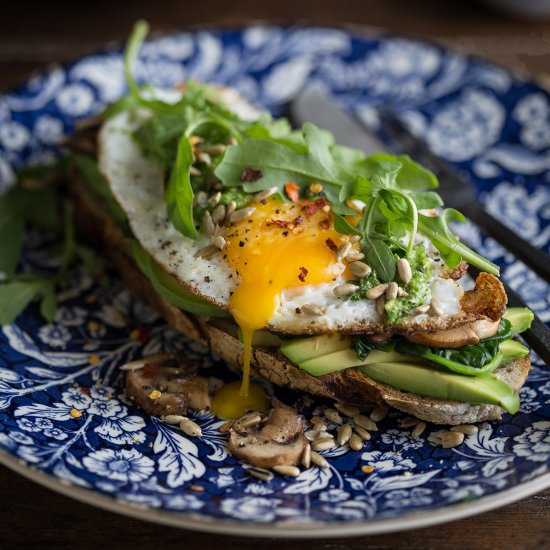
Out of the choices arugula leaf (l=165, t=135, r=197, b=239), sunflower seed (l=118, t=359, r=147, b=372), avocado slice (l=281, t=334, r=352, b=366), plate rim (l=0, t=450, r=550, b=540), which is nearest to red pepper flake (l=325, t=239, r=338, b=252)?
avocado slice (l=281, t=334, r=352, b=366)

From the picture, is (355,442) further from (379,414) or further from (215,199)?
(215,199)

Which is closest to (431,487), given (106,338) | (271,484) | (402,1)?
(271,484)

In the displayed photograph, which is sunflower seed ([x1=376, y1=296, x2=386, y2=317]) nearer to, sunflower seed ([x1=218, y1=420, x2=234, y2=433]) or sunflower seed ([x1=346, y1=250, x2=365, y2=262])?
sunflower seed ([x1=346, y1=250, x2=365, y2=262])

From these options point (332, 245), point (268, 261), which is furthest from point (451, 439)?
point (268, 261)

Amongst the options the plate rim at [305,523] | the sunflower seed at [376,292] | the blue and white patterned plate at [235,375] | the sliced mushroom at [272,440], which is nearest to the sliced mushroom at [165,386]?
the blue and white patterned plate at [235,375]

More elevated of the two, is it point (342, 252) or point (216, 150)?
point (216, 150)

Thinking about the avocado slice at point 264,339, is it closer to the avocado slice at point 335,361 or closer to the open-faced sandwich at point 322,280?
the open-faced sandwich at point 322,280

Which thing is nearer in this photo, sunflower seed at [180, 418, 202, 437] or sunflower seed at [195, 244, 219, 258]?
sunflower seed at [180, 418, 202, 437]

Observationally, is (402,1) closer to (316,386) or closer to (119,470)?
(316,386)
